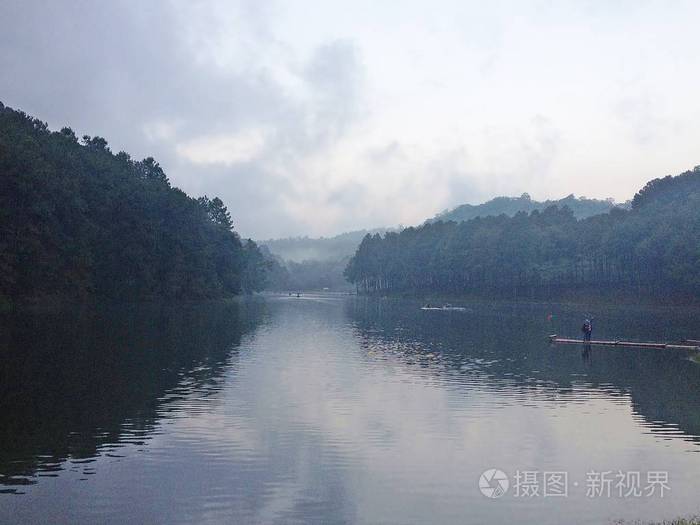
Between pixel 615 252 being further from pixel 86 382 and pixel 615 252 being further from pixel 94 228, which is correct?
pixel 86 382

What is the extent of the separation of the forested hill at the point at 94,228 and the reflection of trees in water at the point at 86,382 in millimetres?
23950

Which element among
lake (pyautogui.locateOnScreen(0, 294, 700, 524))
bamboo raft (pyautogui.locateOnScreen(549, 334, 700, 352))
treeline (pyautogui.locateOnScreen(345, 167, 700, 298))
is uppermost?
treeline (pyautogui.locateOnScreen(345, 167, 700, 298))

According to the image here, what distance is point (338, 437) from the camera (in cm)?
2475

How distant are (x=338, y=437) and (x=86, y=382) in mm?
14874

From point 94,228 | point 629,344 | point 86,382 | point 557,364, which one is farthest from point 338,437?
point 94,228

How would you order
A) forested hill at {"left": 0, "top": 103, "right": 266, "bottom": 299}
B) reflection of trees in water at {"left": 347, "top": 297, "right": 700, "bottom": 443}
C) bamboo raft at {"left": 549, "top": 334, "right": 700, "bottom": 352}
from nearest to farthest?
1. reflection of trees in water at {"left": 347, "top": 297, "right": 700, "bottom": 443}
2. bamboo raft at {"left": 549, "top": 334, "right": 700, "bottom": 352}
3. forested hill at {"left": 0, "top": 103, "right": 266, "bottom": 299}

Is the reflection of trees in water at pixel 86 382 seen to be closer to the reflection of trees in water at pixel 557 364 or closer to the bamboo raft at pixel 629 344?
the reflection of trees in water at pixel 557 364

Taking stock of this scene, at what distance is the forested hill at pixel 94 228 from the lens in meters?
85.9

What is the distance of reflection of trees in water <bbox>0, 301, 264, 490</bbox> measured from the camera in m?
22.4

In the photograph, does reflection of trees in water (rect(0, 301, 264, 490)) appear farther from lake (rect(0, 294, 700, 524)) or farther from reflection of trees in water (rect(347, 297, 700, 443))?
reflection of trees in water (rect(347, 297, 700, 443))

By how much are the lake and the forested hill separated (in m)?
40.2

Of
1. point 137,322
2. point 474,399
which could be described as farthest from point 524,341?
point 137,322

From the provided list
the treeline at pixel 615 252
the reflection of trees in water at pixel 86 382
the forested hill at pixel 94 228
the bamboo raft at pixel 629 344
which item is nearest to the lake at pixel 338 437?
the reflection of trees in water at pixel 86 382

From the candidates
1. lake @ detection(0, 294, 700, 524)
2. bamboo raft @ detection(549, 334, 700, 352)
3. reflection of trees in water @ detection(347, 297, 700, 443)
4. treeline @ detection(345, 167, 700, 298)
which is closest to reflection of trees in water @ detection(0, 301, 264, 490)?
lake @ detection(0, 294, 700, 524)
